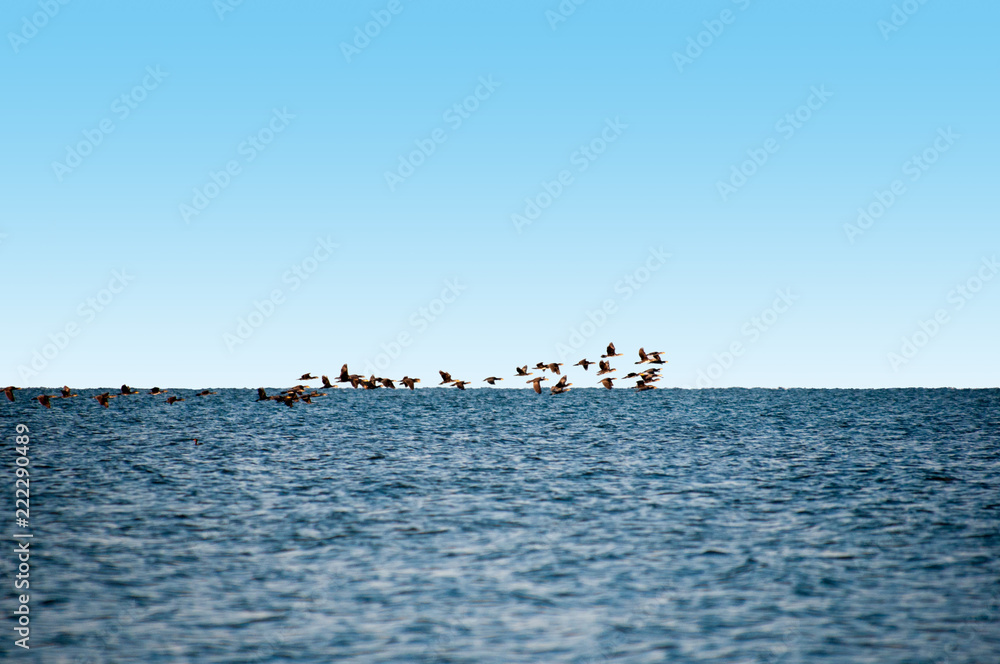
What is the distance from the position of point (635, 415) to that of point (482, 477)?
5560 cm

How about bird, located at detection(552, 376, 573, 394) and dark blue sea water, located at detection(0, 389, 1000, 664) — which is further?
bird, located at detection(552, 376, 573, 394)

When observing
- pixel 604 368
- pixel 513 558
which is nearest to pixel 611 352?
pixel 604 368

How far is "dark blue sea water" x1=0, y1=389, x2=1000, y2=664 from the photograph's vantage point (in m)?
15.4

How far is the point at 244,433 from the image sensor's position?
65.7 m

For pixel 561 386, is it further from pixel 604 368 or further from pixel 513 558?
pixel 513 558

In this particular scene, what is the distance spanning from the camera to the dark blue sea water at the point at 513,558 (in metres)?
15.4

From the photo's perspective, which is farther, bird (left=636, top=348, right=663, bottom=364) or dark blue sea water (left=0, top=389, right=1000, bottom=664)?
bird (left=636, top=348, right=663, bottom=364)

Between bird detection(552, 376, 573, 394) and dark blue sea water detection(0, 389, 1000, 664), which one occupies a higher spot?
bird detection(552, 376, 573, 394)

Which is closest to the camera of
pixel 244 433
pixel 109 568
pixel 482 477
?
pixel 109 568

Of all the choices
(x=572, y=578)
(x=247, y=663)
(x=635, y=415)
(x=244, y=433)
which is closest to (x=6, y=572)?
(x=247, y=663)

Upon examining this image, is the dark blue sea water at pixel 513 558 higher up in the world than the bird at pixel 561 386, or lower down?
lower down

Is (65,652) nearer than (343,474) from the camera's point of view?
Yes

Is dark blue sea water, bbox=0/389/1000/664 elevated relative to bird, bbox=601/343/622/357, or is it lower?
lower

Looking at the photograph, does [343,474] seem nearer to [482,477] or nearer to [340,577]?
[482,477]
